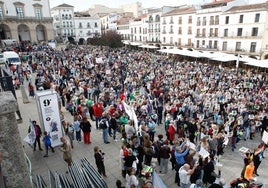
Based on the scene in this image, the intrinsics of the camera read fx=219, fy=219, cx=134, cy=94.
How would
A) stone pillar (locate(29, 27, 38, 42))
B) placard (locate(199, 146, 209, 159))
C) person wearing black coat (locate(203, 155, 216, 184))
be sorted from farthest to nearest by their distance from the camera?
stone pillar (locate(29, 27, 38, 42)), placard (locate(199, 146, 209, 159)), person wearing black coat (locate(203, 155, 216, 184))

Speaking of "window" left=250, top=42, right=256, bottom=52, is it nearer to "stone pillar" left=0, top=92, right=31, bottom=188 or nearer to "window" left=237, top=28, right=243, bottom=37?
"window" left=237, top=28, right=243, bottom=37

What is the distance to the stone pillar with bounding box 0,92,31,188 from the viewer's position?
2.82 meters

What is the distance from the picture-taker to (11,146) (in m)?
2.98

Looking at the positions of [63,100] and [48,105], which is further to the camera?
[63,100]

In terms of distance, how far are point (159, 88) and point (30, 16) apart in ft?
150

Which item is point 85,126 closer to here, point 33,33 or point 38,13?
point 33,33

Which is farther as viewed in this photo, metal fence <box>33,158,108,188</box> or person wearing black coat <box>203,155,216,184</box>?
person wearing black coat <box>203,155,216,184</box>

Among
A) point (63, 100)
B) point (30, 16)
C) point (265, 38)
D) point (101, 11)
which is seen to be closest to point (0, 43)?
point (30, 16)

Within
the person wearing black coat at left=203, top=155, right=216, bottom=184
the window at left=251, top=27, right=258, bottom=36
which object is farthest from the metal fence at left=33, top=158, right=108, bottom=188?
the window at left=251, top=27, right=258, bottom=36

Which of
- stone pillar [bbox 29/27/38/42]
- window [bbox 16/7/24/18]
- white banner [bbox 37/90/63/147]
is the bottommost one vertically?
white banner [bbox 37/90/63/147]

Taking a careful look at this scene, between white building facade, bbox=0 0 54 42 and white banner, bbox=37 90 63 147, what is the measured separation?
4649 centimetres

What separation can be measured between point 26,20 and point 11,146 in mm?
54306

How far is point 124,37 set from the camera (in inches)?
2798

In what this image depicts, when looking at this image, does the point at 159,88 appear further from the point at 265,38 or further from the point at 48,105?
the point at 265,38
